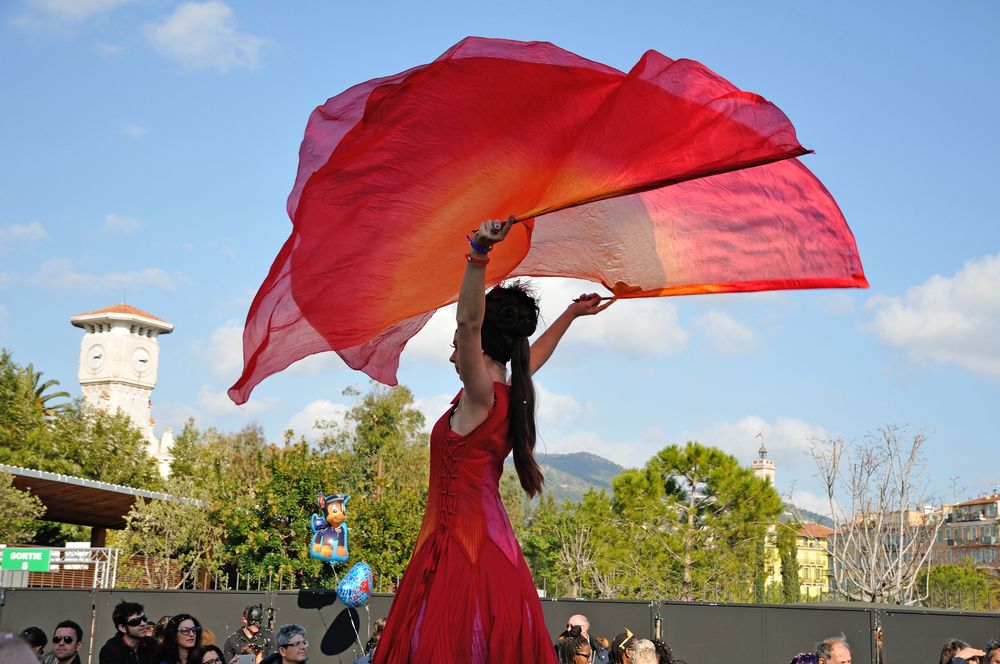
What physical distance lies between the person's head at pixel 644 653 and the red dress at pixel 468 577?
2.85m

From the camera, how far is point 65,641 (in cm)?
699

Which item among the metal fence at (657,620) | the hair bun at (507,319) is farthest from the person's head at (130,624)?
the metal fence at (657,620)

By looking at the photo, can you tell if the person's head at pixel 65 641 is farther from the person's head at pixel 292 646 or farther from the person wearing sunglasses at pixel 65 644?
the person's head at pixel 292 646

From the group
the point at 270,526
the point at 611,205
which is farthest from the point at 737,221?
the point at 270,526

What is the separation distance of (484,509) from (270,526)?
79.4 ft

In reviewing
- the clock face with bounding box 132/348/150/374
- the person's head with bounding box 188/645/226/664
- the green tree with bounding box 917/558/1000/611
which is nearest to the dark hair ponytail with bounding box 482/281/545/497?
the person's head with bounding box 188/645/226/664

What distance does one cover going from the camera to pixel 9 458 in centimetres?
4206

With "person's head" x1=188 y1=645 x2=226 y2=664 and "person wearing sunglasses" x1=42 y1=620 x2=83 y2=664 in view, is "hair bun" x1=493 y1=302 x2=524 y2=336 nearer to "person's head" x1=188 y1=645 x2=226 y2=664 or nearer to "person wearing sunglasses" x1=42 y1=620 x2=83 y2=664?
"person's head" x1=188 y1=645 x2=226 y2=664

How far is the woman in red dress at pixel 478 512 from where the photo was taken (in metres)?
2.95

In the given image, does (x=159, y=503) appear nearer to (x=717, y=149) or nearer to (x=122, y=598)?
(x=122, y=598)

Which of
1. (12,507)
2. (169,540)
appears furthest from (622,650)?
(169,540)

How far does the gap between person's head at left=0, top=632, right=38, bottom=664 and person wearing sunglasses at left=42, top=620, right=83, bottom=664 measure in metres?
5.48

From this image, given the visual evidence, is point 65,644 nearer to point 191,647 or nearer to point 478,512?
point 191,647

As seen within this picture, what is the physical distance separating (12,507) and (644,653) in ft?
91.2
